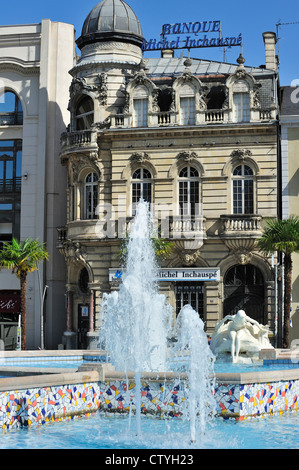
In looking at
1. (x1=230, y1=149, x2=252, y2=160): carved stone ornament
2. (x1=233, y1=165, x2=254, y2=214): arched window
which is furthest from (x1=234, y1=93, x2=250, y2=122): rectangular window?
(x1=233, y1=165, x2=254, y2=214): arched window

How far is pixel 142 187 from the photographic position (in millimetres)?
43812

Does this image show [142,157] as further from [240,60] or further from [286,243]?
[286,243]

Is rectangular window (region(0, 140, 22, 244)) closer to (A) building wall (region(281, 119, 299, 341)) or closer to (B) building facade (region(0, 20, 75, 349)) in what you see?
(B) building facade (region(0, 20, 75, 349))

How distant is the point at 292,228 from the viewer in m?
37.3

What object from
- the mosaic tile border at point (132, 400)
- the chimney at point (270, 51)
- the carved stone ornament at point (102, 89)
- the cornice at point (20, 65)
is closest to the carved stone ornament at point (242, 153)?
the chimney at point (270, 51)

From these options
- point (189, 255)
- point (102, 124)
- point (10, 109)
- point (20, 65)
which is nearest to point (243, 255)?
point (189, 255)

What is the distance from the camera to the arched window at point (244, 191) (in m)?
42.7

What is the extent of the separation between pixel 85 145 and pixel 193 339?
27367mm

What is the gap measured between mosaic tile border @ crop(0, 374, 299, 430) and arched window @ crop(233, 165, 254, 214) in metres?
23.2

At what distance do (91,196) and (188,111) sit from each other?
Result: 7.05 meters

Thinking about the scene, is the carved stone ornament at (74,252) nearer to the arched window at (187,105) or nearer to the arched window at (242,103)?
the arched window at (187,105)
